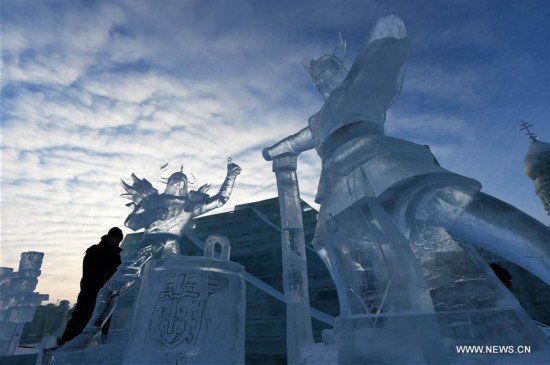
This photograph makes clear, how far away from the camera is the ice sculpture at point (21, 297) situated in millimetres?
5637

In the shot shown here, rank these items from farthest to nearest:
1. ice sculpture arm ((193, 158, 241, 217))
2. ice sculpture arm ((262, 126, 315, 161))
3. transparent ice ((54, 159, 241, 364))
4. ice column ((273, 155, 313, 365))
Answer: ice sculpture arm ((193, 158, 241, 217))
transparent ice ((54, 159, 241, 364))
ice sculpture arm ((262, 126, 315, 161))
ice column ((273, 155, 313, 365))

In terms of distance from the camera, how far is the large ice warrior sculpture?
4.32 feet

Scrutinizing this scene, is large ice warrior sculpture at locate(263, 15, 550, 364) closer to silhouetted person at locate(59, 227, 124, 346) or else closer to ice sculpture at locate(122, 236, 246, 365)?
ice sculpture at locate(122, 236, 246, 365)

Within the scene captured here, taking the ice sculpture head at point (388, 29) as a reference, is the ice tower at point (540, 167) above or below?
above

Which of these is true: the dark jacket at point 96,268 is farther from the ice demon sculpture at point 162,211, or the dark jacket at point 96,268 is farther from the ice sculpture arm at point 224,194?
the ice sculpture arm at point 224,194

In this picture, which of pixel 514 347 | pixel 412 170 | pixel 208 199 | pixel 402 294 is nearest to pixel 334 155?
pixel 412 170

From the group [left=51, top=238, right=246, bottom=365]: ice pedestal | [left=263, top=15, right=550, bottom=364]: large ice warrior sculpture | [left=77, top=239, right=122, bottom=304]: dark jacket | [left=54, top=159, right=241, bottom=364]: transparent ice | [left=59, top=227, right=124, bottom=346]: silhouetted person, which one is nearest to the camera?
[left=263, top=15, right=550, bottom=364]: large ice warrior sculpture

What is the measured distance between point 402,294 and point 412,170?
→ 0.68 metres

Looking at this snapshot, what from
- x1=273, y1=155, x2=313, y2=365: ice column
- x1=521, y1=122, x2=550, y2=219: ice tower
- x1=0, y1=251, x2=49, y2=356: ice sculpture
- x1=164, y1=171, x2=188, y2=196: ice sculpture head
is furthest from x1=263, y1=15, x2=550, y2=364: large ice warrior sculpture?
x1=521, y1=122, x2=550, y2=219: ice tower

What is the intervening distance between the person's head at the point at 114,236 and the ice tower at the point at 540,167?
57.5 feet

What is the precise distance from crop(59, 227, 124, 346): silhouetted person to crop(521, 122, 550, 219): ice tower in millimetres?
17557

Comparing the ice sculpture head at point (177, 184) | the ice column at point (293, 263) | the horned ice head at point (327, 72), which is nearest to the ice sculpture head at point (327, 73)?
the horned ice head at point (327, 72)

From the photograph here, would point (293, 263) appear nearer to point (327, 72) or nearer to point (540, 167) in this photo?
point (327, 72)

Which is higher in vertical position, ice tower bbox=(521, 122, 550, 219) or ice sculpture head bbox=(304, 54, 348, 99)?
ice tower bbox=(521, 122, 550, 219)
